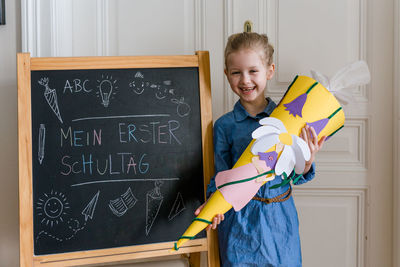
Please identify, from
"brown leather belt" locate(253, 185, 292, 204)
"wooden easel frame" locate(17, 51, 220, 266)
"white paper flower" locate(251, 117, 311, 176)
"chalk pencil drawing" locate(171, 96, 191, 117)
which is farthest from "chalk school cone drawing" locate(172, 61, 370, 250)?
A: "chalk pencil drawing" locate(171, 96, 191, 117)

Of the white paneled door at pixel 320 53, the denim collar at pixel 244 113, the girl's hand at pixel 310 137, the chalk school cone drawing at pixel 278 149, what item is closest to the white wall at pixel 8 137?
the white paneled door at pixel 320 53

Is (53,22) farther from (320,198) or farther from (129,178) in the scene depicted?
(320,198)

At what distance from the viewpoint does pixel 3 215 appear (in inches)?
60.8

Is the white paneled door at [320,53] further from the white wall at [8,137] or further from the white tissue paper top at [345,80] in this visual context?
the white tissue paper top at [345,80]

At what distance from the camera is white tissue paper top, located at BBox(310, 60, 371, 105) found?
1196 mm

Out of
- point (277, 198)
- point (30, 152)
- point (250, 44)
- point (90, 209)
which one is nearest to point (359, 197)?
point (277, 198)

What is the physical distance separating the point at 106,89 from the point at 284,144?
72cm

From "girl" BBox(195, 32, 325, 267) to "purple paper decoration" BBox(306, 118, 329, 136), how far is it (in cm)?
13

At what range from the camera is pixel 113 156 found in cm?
128

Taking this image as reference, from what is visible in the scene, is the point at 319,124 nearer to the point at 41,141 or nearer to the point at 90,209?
the point at 90,209

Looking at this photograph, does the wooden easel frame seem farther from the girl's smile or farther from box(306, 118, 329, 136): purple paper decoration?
box(306, 118, 329, 136): purple paper decoration

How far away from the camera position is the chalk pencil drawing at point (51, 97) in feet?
4.12

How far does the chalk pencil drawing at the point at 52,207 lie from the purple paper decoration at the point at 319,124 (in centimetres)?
95

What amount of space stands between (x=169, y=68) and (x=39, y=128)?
55 centimetres
